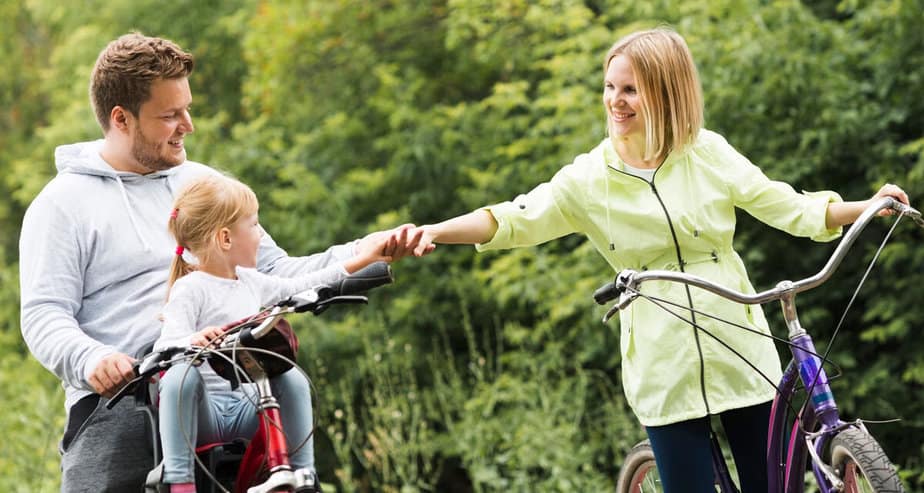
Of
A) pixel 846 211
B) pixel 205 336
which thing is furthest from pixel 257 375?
pixel 846 211

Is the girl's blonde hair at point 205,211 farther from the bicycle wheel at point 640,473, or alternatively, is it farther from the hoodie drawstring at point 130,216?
the bicycle wheel at point 640,473

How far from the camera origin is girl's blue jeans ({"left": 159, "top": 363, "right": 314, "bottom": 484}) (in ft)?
9.53

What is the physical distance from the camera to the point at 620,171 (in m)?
3.32

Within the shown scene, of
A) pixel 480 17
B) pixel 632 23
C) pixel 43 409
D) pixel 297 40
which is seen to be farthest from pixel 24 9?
pixel 43 409

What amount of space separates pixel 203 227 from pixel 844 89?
18.8 feet

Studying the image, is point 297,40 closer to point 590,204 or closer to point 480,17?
point 480,17

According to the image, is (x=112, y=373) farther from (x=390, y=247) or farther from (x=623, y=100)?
(x=623, y=100)

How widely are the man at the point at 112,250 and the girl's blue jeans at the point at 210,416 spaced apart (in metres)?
0.28

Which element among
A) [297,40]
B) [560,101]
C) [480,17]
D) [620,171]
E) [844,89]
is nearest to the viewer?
[620,171]

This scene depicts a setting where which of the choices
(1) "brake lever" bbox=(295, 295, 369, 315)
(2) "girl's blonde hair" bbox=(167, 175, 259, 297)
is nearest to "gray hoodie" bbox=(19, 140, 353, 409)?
(2) "girl's blonde hair" bbox=(167, 175, 259, 297)

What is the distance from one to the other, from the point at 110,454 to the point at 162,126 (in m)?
0.91

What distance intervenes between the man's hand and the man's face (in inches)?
27.0

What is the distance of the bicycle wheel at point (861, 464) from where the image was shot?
105 inches

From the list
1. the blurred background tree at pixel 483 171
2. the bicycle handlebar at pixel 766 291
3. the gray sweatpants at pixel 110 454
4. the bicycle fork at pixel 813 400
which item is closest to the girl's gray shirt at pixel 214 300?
the gray sweatpants at pixel 110 454
